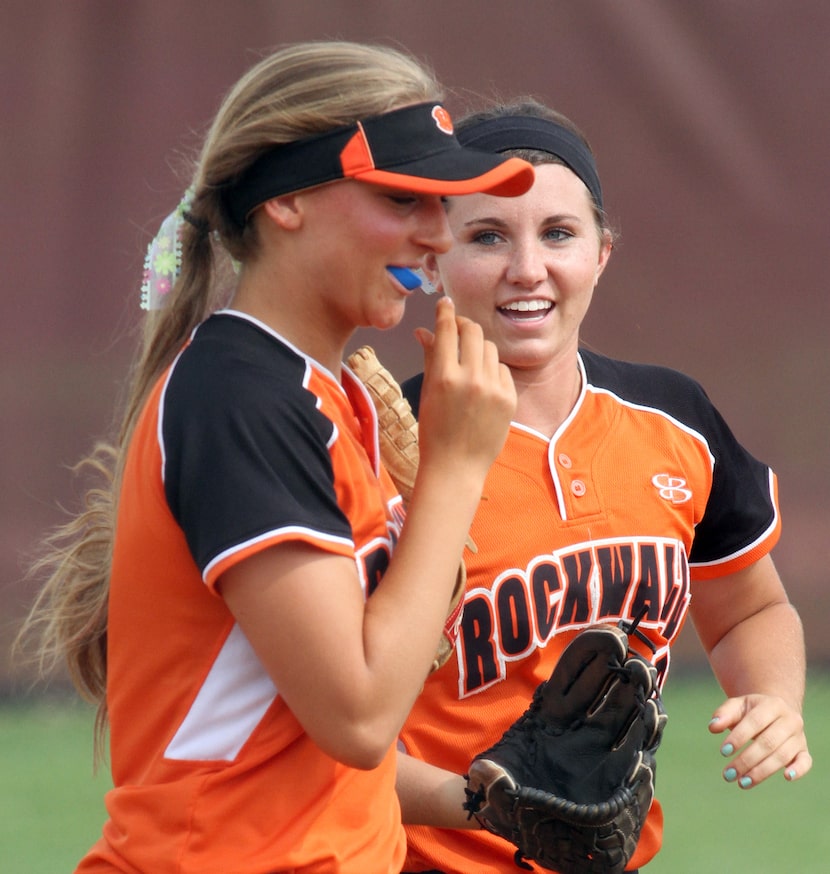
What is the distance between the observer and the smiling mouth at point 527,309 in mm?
2189

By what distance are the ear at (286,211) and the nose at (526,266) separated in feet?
2.14

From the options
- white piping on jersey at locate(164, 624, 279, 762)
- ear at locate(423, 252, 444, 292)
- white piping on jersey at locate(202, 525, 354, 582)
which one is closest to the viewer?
white piping on jersey at locate(202, 525, 354, 582)

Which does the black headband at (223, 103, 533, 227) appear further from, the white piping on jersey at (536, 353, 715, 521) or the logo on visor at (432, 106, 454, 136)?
the white piping on jersey at (536, 353, 715, 521)

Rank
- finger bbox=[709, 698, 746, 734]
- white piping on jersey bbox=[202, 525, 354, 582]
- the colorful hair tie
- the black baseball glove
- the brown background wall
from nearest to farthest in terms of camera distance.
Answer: white piping on jersey bbox=[202, 525, 354, 582]
the colorful hair tie
the black baseball glove
finger bbox=[709, 698, 746, 734]
the brown background wall

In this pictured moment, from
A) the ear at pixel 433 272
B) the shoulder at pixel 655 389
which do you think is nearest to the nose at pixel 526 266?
the ear at pixel 433 272

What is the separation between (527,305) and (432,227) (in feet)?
1.97

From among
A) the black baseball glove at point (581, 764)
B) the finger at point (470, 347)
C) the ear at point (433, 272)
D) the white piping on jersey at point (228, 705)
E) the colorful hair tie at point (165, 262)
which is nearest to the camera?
the white piping on jersey at point (228, 705)

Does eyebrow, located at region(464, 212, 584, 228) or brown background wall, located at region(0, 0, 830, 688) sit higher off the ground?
eyebrow, located at region(464, 212, 584, 228)

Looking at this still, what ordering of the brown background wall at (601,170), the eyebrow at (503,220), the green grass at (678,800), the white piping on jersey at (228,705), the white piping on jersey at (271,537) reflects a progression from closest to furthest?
the white piping on jersey at (271,537) → the white piping on jersey at (228,705) → the eyebrow at (503,220) → the green grass at (678,800) → the brown background wall at (601,170)

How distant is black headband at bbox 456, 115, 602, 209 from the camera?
222cm

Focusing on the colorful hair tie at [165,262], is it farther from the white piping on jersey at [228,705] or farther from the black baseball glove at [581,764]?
the black baseball glove at [581,764]

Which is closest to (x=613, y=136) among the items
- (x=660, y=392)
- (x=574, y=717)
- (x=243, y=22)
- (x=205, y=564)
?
(x=243, y=22)

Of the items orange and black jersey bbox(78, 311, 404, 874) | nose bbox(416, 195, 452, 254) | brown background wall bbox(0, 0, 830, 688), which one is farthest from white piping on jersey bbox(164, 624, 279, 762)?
brown background wall bbox(0, 0, 830, 688)

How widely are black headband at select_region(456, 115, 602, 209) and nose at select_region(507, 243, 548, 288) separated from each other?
6.5 inches
